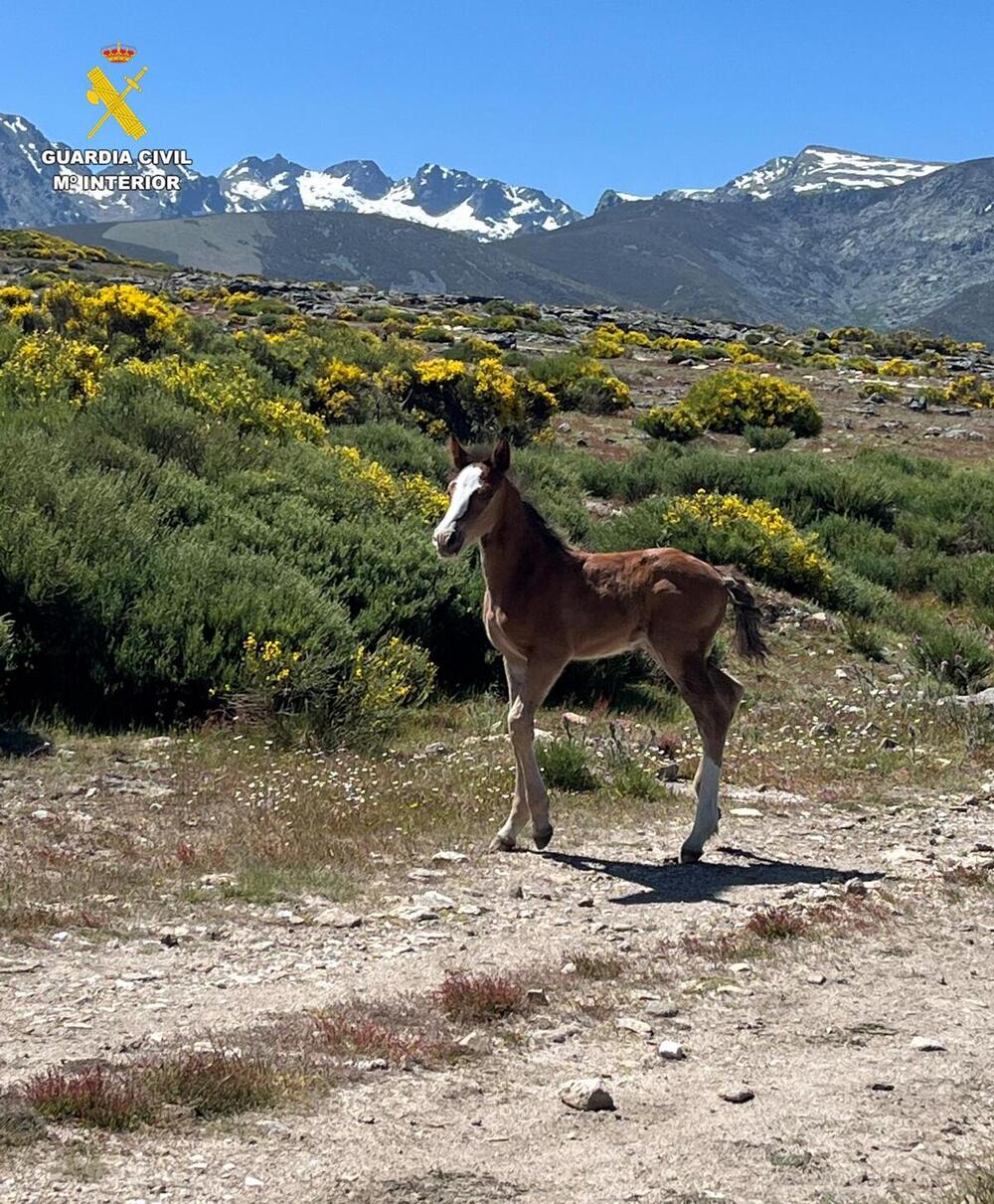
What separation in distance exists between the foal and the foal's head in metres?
0.01

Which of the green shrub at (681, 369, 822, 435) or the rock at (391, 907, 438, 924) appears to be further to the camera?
the green shrub at (681, 369, 822, 435)

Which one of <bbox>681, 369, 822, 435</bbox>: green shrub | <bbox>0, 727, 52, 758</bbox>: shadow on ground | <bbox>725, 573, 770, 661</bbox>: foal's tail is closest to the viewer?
<bbox>725, 573, 770, 661</bbox>: foal's tail

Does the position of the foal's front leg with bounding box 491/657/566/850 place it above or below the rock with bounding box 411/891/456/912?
above

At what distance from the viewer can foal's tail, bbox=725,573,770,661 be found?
923cm

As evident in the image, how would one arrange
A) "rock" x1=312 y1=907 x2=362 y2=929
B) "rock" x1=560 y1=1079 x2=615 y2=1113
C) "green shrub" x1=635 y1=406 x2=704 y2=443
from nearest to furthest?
"rock" x1=560 y1=1079 x2=615 y2=1113 → "rock" x1=312 y1=907 x2=362 y2=929 → "green shrub" x1=635 y1=406 x2=704 y2=443

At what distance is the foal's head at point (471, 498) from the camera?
7969 mm

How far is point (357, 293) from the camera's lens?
185ft

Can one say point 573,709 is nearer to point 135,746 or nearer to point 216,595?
point 216,595

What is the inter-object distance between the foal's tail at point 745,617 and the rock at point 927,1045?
13.5 ft

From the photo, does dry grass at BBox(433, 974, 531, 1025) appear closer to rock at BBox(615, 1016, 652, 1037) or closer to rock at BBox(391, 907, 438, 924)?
rock at BBox(615, 1016, 652, 1037)

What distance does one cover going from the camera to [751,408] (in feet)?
101

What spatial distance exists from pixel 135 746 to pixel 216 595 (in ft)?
7.07

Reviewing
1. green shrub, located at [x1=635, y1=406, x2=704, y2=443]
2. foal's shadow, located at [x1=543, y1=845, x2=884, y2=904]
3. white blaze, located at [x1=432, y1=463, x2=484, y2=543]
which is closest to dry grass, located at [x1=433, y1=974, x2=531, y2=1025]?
foal's shadow, located at [x1=543, y1=845, x2=884, y2=904]

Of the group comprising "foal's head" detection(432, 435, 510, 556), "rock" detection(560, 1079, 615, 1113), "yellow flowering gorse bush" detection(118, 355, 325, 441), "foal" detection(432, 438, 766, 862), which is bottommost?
"rock" detection(560, 1079, 615, 1113)
